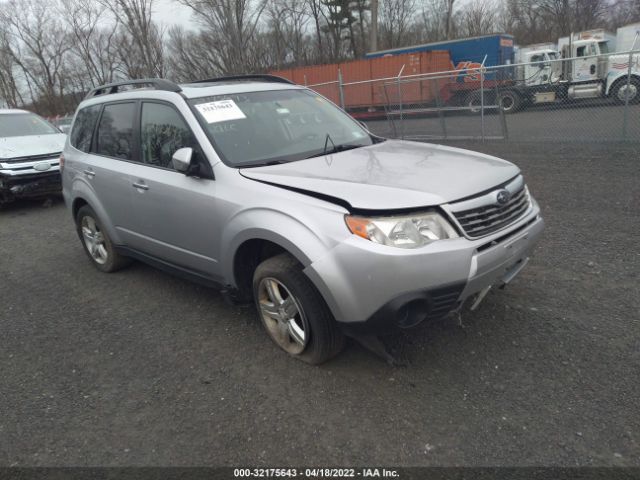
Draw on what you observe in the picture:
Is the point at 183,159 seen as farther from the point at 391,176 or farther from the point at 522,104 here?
the point at 522,104

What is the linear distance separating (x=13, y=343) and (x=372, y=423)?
2.98 meters

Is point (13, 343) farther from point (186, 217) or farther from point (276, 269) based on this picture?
point (276, 269)

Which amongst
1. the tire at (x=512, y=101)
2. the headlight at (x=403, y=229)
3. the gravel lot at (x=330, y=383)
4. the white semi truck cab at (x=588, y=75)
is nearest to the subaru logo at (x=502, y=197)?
the headlight at (x=403, y=229)

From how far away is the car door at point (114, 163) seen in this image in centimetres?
407

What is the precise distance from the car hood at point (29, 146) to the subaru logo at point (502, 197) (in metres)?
8.54

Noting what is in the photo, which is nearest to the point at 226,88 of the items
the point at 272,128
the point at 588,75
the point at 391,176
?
the point at 272,128

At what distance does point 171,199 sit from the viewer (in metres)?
3.54

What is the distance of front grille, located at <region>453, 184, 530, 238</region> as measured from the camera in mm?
2619

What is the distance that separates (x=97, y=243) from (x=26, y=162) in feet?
15.4

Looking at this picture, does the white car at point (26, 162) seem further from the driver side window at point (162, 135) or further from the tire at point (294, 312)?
the tire at point (294, 312)

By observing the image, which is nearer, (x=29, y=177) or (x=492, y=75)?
(x=29, y=177)

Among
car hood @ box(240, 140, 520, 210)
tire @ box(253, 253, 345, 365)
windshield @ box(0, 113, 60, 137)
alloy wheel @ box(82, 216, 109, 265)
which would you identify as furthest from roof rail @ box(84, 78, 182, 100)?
windshield @ box(0, 113, 60, 137)

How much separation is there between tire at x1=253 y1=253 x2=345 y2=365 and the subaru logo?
3.94 ft

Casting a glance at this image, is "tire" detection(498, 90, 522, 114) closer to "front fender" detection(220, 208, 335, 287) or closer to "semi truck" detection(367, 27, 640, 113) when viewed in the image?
"semi truck" detection(367, 27, 640, 113)
